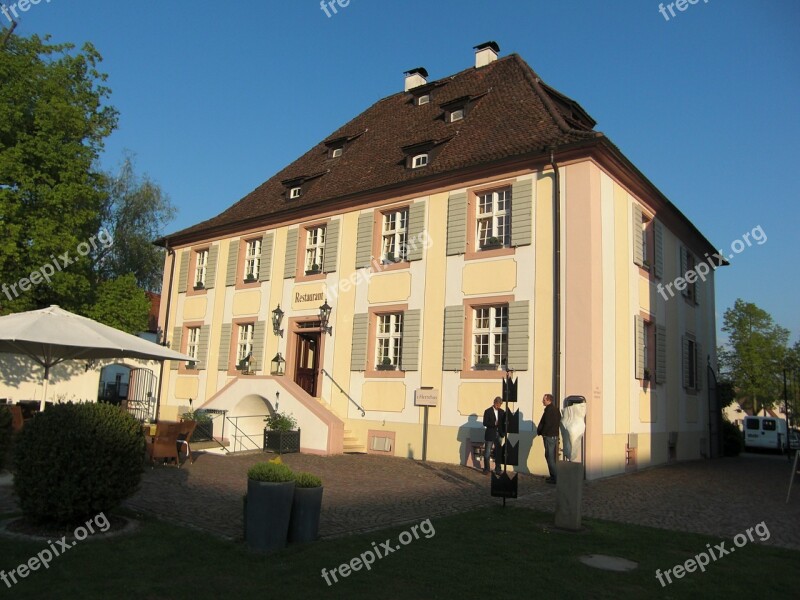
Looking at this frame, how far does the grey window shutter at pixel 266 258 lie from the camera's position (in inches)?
867

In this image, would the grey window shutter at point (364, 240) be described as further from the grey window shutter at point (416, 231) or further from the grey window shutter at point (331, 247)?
the grey window shutter at point (416, 231)

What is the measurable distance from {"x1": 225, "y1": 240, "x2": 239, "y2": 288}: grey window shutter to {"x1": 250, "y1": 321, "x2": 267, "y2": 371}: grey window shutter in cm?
232

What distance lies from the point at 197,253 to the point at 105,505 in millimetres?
18789

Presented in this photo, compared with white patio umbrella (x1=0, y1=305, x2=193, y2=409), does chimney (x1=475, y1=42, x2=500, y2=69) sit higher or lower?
higher

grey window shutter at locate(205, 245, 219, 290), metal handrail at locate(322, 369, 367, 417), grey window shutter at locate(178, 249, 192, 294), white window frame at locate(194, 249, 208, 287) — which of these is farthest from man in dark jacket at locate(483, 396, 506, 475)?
grey window shutter at locate(178, 249, 192, 294)

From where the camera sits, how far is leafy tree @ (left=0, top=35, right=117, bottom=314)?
2034 centimetres

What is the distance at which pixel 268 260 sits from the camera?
22156mm

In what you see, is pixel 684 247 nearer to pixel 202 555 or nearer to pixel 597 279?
pixel 597 279

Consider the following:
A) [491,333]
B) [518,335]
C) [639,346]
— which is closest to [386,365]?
[491,333]

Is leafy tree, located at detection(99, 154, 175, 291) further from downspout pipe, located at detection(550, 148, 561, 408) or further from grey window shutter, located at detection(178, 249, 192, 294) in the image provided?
downspout pipe, located at detection(550, 148, 561, 408)

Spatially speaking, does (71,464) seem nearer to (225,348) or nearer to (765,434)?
(225,348)

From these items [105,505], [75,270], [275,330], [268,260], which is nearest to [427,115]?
[268,260]

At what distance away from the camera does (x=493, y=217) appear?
17016 mm

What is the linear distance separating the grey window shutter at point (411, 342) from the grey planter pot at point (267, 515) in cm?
1017
